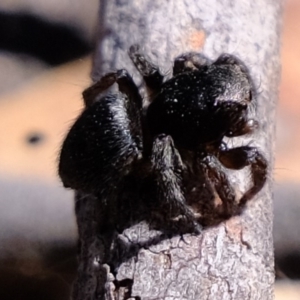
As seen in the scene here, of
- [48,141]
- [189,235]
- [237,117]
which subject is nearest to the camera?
[189,235]

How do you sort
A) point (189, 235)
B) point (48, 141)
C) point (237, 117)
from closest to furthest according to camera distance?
point (189, 235), point (237, 117), point (48, 141)

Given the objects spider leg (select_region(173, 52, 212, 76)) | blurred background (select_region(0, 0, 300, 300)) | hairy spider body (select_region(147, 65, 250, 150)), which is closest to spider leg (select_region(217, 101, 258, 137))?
hairy spider body (select_region(147, 65, 250, 150))

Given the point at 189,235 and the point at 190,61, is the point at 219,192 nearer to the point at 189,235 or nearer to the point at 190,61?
the point at 189,235

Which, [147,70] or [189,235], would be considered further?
[147,70]

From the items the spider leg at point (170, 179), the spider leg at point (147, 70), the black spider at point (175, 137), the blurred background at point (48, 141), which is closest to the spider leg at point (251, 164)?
the black spider at point (175, 137)

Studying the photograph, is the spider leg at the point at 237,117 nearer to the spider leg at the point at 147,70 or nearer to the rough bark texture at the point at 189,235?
the rough bark texture at the point at 189,235

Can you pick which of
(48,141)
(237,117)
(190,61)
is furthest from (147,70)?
(48,141)

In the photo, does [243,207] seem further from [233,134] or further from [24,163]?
[24,163]
